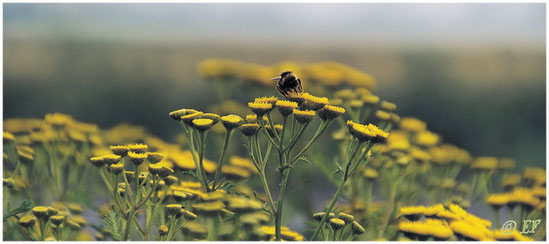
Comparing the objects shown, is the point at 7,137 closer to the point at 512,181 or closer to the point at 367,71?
the point at 512,181

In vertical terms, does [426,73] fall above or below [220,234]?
above

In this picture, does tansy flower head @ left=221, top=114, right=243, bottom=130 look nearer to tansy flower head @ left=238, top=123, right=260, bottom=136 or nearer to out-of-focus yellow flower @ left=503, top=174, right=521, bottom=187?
tansy flower head @ left=238, top=123, right=260, bottom=136

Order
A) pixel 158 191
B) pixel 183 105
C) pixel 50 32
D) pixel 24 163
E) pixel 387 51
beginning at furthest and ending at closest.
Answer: pixel 387 51
pixel 183 105
pixel 50 32
pixel 24 163
pixel 158 191

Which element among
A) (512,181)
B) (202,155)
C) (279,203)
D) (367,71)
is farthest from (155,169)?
(367,71)

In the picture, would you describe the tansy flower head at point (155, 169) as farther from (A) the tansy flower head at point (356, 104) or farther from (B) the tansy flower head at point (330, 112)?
(A) the tansy flower head at point (356, 104)

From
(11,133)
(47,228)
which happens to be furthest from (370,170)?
(11,133)

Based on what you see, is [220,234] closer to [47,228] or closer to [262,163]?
[262,163]
